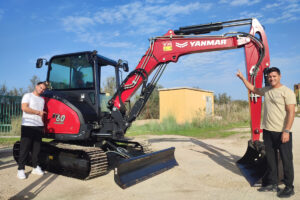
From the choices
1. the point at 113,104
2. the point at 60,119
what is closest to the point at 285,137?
the point at 113,104

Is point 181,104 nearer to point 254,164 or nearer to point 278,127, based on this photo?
point 254,164

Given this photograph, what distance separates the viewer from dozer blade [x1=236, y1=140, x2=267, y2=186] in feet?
14.8

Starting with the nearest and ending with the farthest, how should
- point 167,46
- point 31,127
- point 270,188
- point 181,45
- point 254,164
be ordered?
1. point 270,188
2. point 31,127
3. point 254,164
4. point 181,45
5. point 167,46

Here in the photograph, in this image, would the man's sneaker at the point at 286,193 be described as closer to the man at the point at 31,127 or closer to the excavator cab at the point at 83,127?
the excavator cab at the point at 83,127

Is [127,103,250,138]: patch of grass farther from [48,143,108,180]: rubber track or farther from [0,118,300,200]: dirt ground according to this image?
[48,143,108,180]: rubber track

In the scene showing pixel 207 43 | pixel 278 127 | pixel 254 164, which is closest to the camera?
pixel 278 127

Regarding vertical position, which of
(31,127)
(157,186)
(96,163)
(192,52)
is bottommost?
(157,186)

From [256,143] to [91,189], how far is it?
3.08 meters

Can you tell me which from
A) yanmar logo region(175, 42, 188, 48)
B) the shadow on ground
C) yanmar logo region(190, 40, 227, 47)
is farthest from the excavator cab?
yanmar logo region(190, 40, 227, 47)

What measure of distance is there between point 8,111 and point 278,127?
12.7 meters

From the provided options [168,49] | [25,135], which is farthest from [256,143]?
[25,135]

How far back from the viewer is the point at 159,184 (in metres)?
4.43

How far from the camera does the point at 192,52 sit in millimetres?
5500

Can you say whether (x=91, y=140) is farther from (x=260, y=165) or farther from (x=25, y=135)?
(x=260, y=165)
